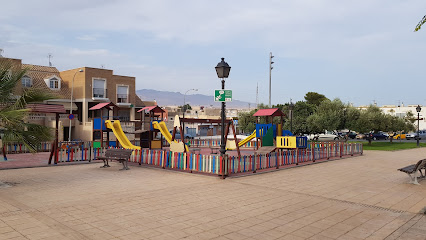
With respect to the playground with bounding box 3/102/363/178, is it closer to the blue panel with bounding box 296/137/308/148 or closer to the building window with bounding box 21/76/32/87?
the blue panel with bounding box 296/137/308/148

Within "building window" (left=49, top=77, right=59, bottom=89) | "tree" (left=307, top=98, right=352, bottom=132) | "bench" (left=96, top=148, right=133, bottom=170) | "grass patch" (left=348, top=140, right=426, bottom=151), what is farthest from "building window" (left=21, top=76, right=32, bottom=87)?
"grass patch" (left=348, top=140, right=426, bottom=151)

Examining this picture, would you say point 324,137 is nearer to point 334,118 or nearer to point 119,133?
point 334,118

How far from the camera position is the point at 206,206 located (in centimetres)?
817

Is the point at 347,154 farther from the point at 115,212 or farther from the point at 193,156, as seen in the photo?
the point at 115,212

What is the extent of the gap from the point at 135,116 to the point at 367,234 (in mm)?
42253

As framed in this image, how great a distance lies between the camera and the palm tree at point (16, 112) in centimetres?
977

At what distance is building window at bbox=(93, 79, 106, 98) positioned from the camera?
130ft

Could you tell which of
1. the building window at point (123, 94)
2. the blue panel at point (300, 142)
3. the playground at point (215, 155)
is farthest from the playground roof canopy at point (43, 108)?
the building window at point (123, 94)

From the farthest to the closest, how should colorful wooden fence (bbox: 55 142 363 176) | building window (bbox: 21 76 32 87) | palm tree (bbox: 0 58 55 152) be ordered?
building window (bbox: 21 76 32 87)
colorful wooden fence (bbox: 55 142 363 176)
palm tree (bbox: 0 58 55 152)

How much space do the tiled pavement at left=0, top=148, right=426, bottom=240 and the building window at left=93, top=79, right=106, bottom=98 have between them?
90.3 ft

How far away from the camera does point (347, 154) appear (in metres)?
22.2

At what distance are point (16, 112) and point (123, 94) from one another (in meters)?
34.3

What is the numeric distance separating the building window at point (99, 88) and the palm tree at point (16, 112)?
29.5m

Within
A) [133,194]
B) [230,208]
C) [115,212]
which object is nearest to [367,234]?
[230,208]
